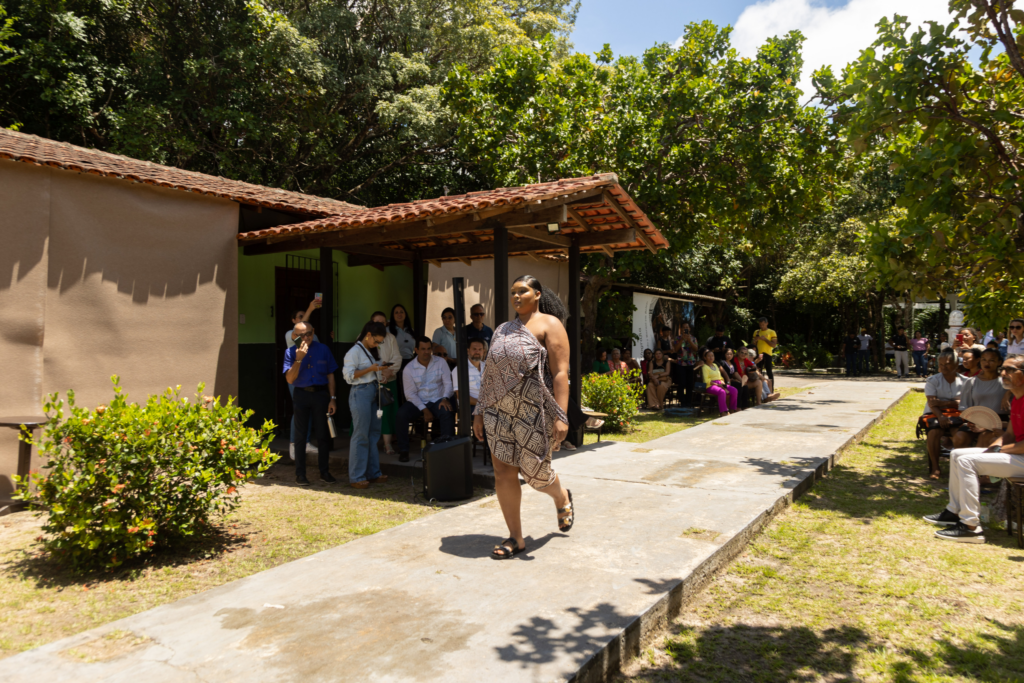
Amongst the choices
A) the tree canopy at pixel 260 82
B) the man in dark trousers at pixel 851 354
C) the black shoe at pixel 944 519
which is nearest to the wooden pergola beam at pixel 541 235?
the black shoe at pixel 944 519

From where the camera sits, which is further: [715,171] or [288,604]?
[715,171]

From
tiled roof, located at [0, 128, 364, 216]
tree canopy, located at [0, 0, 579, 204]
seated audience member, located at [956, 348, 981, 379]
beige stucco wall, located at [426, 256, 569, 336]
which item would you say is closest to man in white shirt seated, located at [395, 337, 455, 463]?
beige stucco wall, located at [426, 256, 569, 336]

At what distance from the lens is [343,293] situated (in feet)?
33.4

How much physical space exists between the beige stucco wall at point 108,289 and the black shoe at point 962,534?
7191 mm

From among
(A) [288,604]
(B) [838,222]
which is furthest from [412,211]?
(B) [838,222]

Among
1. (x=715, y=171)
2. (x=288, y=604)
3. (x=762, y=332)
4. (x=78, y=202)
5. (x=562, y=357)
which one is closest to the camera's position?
(x=288, y=604)

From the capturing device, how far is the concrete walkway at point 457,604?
9.68 feet

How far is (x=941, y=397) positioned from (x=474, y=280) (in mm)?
6940

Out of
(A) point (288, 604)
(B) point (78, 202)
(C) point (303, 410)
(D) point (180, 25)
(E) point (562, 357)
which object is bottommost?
(A) point (288, 604)

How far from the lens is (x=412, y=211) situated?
7.08 m

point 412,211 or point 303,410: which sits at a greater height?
point 412,211

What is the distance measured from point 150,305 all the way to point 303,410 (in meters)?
1.96

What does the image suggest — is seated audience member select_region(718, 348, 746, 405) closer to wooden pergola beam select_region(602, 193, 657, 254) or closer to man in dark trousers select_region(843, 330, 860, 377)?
wooden pergola beam select_region(602, 193, 657, 254)

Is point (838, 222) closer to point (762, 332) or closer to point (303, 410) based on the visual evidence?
point (762, 332)
